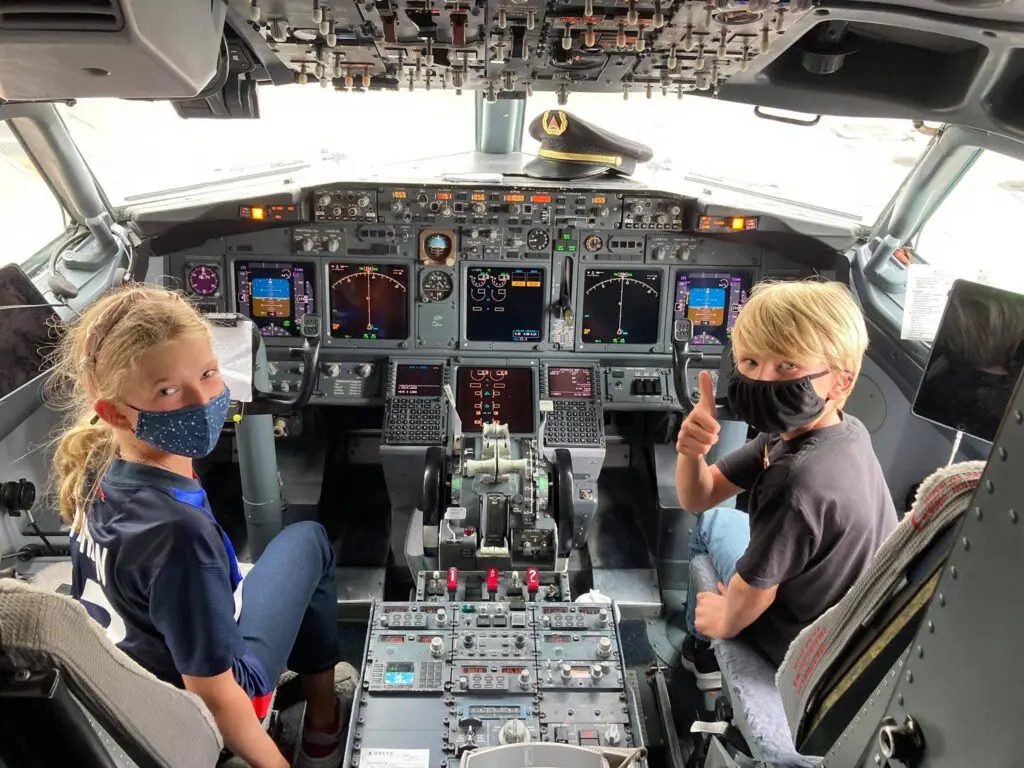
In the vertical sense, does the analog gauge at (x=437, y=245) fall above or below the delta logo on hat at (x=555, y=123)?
below

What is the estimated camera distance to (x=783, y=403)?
1942 mm

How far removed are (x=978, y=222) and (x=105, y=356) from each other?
3.48 m

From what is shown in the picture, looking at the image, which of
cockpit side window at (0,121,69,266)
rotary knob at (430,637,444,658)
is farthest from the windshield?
rotary knob at (430,637,444,658)

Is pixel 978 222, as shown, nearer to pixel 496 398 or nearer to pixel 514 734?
pixel 496 398

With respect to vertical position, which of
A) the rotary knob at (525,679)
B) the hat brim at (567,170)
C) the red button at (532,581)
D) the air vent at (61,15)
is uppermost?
the air vent at (61,15)

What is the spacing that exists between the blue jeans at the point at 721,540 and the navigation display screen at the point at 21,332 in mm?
2307

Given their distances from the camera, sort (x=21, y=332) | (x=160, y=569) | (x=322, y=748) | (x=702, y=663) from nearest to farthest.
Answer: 1. (x=160, y=569)
2. (x=322, y=748)
3. (x=21, y=332)
4. (x=702, y=663)

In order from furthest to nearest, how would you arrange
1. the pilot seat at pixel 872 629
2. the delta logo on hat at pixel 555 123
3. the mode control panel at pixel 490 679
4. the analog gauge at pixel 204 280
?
1. the analog gauge at pixel 204 280
2. the delta logo on hat at pixel 555 123
3. the mode control panel at pixel 490 679
4. the pilot seat at pixel 872 629

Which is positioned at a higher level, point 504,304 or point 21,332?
point 21,332

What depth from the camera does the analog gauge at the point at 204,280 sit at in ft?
12.7

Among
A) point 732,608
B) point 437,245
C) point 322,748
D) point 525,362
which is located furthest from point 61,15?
point 525,362

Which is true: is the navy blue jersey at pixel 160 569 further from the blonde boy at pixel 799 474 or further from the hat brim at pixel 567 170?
the hat brim at pixel 567 170

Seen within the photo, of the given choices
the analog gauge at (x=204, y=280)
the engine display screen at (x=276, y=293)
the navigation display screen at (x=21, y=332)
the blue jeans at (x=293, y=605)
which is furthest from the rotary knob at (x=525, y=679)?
the analog gauge at (x=204, y=280)

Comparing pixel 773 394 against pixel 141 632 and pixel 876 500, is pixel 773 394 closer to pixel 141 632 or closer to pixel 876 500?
pixel 876 500
